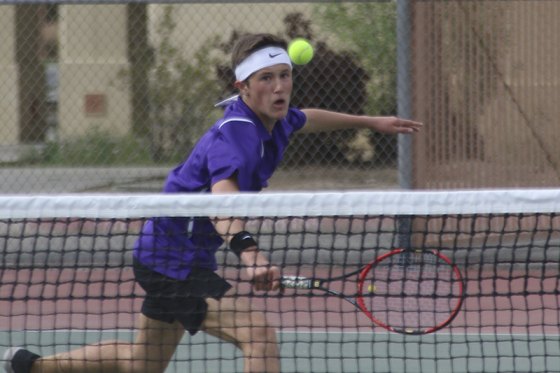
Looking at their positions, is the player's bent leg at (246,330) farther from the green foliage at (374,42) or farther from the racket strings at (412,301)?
the green foliage at (374,42)

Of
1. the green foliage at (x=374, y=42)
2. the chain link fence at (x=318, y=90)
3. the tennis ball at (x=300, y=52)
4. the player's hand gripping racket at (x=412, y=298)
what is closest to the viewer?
the tennis ball at (x=300, y=52)

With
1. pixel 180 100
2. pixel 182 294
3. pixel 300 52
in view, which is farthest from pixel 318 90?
pixel 182 294

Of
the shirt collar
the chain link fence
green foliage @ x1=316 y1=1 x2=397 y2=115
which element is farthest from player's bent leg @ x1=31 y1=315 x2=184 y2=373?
green foliage @ x1=316 y1=1 x2=397 y2=115

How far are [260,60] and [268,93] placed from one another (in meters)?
0.12

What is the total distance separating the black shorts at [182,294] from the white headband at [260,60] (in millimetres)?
627

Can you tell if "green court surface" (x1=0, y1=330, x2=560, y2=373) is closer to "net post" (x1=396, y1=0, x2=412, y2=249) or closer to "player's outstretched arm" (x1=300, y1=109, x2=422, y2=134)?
"player's outstretched arm" (x1=300, y1=109, x2=422, y2=134)

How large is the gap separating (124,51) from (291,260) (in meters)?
2.62

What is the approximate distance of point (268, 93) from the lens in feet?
13.0

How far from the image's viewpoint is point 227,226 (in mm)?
3717

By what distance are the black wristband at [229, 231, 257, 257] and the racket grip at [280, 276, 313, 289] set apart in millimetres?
198

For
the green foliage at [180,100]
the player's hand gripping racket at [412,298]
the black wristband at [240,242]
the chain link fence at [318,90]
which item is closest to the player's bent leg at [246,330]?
the black wristband at [240,242]

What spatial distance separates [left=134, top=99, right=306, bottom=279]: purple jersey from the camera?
3.83m

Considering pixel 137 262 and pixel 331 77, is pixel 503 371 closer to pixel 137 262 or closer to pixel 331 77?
pixel 137 262

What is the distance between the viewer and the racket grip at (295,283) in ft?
12.8
